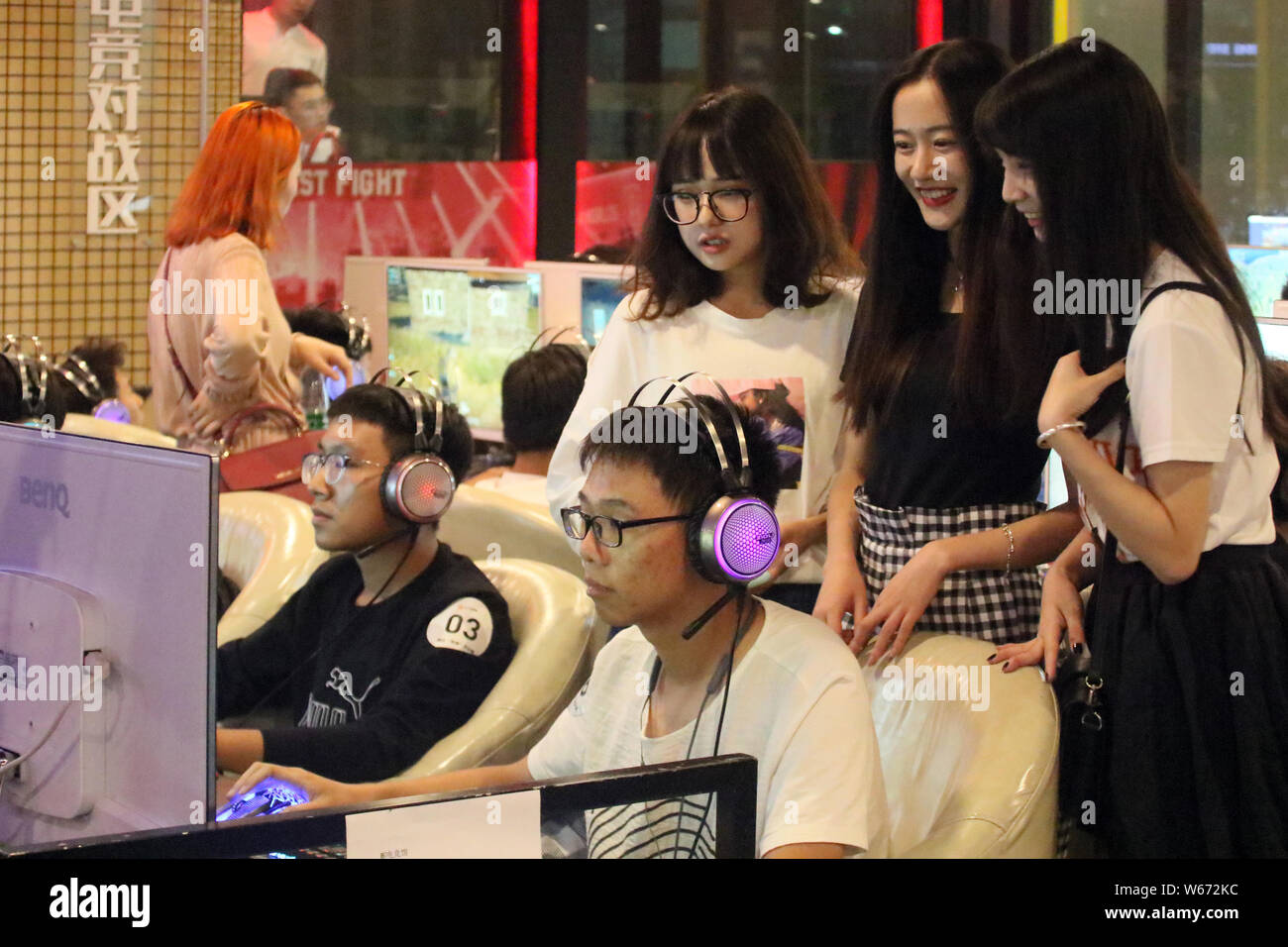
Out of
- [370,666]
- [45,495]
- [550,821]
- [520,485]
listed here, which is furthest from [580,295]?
[550,821]

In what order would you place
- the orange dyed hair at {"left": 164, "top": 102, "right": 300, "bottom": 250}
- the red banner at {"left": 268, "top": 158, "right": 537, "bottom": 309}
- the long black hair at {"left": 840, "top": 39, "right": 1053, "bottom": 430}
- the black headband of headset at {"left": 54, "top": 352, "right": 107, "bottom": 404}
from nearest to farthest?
the long black hair at {"left": 840, "top": 39, "right": 1053, "bottom": 430} → the orange dyed hair at {"left": 164, "top": 102, "right": 300, "bottom": 250} → the black headband of headset at {"left": 54, "top": 352, "right": 107, "bottom": 404} → the red banner at {"left": 268, "top": 158, "right": 537, "bottom": 309}

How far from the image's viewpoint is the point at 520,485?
3.31 meters

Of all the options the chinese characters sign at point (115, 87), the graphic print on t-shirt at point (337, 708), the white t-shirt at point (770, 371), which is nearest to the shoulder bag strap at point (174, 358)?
the graphic print on t-shirt at point (337, 708)

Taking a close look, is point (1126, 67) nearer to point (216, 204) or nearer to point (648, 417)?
point (648, 417)

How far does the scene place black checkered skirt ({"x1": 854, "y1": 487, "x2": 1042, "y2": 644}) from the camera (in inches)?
76.6

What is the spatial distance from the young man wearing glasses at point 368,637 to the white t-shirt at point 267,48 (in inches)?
154

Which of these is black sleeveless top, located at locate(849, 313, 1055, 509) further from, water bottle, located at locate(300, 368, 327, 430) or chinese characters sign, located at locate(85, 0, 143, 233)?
chinese characters sign, located at locate(85, 0, 143, 233)

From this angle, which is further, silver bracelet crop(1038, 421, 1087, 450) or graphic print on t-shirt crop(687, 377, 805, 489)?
graphic print on t-shirt crop(687, 377, 805, 489)

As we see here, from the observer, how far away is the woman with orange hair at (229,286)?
3635 millimetres

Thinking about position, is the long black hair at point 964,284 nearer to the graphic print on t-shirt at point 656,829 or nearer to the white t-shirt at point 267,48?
the graphic print on t-shirt at point 656,829

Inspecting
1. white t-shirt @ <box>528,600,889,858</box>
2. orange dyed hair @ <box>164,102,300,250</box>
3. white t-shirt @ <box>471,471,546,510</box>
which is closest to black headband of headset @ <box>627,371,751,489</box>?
white t-shirt @ <box>528,600,889,858</box>

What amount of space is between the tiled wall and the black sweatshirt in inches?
160

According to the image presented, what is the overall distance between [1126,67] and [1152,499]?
1.60 feet

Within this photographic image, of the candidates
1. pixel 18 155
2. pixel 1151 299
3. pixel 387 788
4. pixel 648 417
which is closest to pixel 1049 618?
pixel 1151 299
